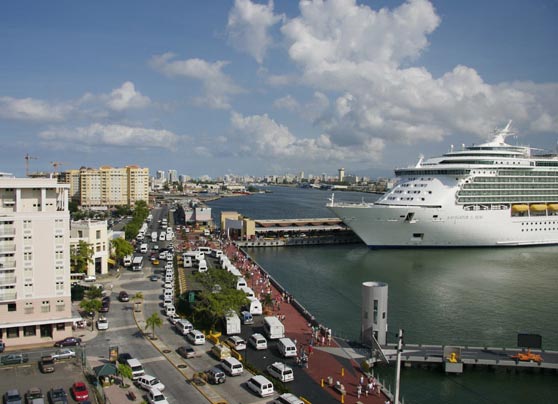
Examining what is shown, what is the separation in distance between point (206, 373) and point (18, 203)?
9459 millimetres

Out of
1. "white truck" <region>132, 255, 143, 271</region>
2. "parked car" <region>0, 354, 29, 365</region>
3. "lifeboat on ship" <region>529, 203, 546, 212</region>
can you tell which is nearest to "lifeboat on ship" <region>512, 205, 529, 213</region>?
"lifeboat on ship" <region>529, 203, 546, 212</region>

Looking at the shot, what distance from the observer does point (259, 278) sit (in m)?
29.5

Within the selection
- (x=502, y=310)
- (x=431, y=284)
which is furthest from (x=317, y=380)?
(x=431, y=284)

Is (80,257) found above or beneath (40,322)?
above

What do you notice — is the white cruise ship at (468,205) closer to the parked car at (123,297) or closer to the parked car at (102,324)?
the parked car at (123,297)

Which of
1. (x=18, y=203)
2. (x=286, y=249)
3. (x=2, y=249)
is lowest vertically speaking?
(x=286, y=249)

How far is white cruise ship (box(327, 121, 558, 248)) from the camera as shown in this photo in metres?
39.5

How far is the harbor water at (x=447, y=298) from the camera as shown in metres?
16.3

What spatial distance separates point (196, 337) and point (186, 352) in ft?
3.96

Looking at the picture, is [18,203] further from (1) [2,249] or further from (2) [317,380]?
(2) [317,380]

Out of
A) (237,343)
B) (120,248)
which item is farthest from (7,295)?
(120,248)

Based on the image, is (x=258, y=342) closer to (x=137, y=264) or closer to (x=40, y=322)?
(x=40, y=322)

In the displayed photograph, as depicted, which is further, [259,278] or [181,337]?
[259,278]

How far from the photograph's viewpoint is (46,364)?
15328mm
